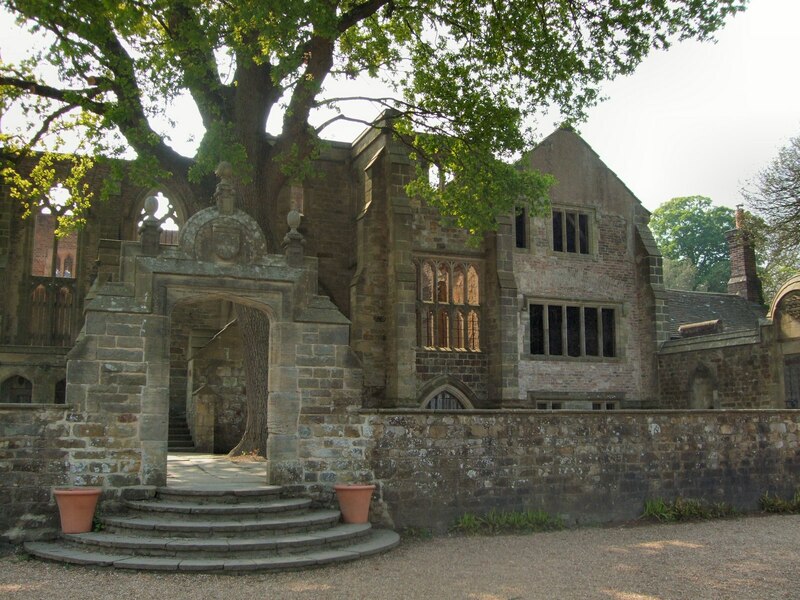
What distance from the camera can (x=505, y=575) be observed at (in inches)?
334

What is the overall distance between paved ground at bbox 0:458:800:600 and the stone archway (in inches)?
53.9

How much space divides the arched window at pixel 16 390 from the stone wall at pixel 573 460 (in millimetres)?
13316

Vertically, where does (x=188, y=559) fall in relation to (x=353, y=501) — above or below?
below

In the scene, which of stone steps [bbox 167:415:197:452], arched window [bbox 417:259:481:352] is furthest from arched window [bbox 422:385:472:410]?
stone steps [bbox 167:415:197:452]

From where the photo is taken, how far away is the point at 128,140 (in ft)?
43.7

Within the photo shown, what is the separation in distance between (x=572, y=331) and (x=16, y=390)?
15.0 m

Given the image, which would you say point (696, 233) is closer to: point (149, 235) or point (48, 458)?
point (149, 235)

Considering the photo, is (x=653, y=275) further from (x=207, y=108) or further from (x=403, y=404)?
(x=207, y=108)

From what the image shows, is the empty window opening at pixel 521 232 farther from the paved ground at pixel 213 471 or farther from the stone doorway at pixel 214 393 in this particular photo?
the paved ground at pixel 213 471

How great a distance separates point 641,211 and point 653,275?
2155mm

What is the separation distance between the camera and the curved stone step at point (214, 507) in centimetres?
920

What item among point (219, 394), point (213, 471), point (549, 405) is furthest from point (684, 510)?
point (219, 394)

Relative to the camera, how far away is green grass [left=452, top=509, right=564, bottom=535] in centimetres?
1088

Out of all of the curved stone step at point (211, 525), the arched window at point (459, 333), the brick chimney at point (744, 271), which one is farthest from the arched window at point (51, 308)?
the brick chimney at point (744, 271)
